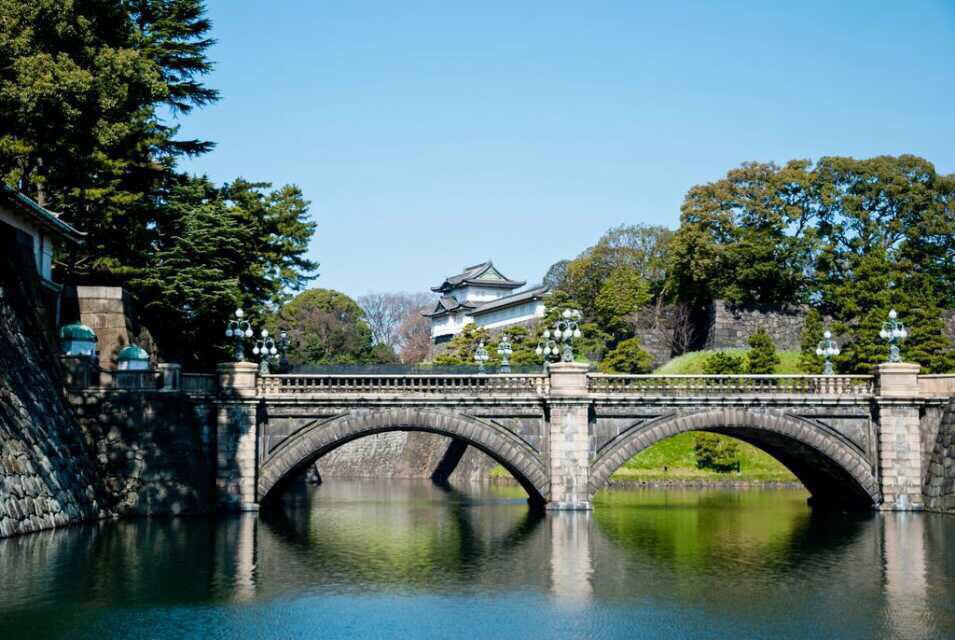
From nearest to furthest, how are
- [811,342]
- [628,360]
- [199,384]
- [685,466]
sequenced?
[199,384] < [685,466] < [811,342] < [628,360]

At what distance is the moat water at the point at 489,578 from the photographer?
890 inches

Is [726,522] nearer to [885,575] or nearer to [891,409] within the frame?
[891,409]

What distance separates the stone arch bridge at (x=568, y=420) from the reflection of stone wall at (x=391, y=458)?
33293 mm

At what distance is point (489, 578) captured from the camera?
1140 inches

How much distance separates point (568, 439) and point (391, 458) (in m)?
41.3

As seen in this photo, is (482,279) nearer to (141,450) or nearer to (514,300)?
(514,300)


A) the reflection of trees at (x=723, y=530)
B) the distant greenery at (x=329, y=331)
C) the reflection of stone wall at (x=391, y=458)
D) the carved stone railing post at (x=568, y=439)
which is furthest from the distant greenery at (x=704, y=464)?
the distant greenery at (x=329, y=331)

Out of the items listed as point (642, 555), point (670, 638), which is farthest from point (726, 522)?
point (670, 638)

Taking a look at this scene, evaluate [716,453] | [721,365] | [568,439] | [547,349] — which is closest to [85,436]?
[568,439]

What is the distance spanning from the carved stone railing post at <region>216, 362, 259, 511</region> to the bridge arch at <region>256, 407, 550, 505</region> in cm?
61

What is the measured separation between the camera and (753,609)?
24.4 metres

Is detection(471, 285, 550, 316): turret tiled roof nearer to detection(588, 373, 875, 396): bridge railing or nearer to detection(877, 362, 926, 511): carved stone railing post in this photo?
detection(588, 373, 875, 396): bridge railing

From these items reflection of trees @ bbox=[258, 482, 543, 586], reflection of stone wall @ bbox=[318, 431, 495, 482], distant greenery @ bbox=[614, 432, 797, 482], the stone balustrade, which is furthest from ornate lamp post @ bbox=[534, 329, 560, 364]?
the stone balustrade

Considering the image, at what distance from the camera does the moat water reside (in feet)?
74.1
